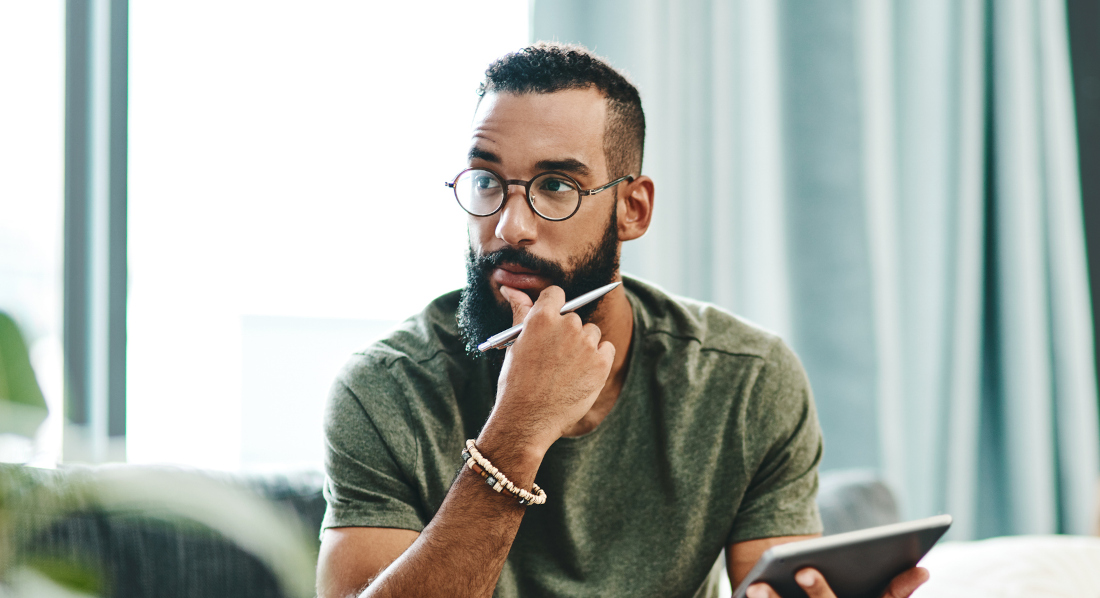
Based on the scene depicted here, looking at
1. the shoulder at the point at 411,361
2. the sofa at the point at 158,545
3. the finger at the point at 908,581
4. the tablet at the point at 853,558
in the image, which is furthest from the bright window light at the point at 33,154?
the finger at the point at 908,581

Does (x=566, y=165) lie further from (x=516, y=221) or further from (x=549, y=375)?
(x=549, y=375)

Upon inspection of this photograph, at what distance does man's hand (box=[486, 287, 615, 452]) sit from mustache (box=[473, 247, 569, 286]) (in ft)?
0.28

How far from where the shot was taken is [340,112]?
78.5 inches

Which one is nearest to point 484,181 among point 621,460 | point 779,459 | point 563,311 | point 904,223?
point 563,311

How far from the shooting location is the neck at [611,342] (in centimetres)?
132

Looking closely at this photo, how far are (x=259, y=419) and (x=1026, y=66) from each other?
8.13 ft

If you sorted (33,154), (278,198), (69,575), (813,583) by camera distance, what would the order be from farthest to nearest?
1. (278,198)
2. (33,154)
3. (813,583)
4. (69,575)

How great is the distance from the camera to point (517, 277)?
1.23 meters

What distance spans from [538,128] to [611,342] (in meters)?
0.37

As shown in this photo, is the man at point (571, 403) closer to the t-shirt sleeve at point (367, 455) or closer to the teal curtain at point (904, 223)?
the t-shirt sleeve at point (367, 455)

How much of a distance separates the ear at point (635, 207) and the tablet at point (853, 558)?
25.6 inches

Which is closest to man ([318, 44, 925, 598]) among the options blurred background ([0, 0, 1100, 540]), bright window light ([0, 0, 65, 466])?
blurred background ([0, 0, 1100, 540])

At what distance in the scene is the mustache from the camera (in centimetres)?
122

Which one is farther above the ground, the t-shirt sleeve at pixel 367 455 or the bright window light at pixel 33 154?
the bright window light at pixel 33 154
